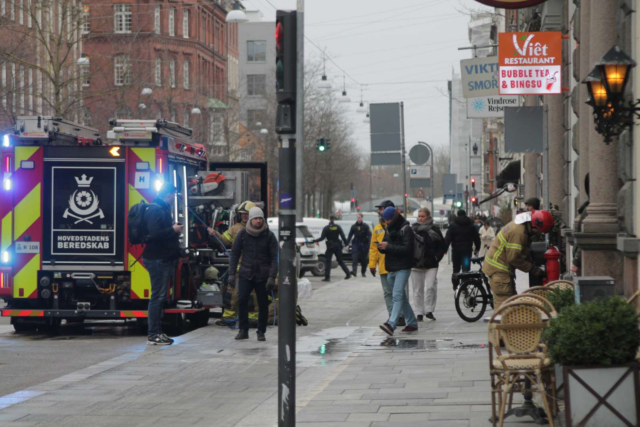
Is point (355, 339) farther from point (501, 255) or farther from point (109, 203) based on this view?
point (109, 203)

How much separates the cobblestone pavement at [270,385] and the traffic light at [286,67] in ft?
8.07

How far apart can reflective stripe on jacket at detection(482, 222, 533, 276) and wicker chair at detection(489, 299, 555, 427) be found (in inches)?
177

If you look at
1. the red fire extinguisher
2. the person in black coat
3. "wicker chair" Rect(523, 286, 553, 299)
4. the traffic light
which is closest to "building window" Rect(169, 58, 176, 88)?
the person in black coat

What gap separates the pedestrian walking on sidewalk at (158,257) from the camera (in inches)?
562

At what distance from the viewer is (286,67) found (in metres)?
7.37

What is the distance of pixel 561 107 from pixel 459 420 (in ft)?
44.6

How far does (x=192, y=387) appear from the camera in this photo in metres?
10.8

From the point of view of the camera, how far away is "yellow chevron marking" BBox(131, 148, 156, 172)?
1554 centimetres

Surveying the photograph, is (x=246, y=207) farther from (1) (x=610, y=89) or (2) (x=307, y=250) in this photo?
(2) (x=307, y=250)

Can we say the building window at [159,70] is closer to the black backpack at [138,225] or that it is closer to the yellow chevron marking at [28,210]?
the yellow chevron marking at [28,210]

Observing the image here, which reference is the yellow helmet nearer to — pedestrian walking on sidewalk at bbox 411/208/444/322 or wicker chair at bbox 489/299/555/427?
pedestrian walking on sidewalk at bbox 411/208/444/322

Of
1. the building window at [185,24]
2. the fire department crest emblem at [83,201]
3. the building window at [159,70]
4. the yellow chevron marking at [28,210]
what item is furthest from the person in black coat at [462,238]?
the building window at [185,24]

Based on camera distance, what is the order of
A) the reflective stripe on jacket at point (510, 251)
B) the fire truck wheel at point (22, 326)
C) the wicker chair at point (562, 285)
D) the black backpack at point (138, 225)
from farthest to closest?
the fire truck wheel at point (22, 326) < the black backpack at point (138, 225) < the reflective stripe on jacket at point (510, 251) < the wicker chair at point (562, 285)

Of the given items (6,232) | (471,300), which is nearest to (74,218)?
(6,232)
